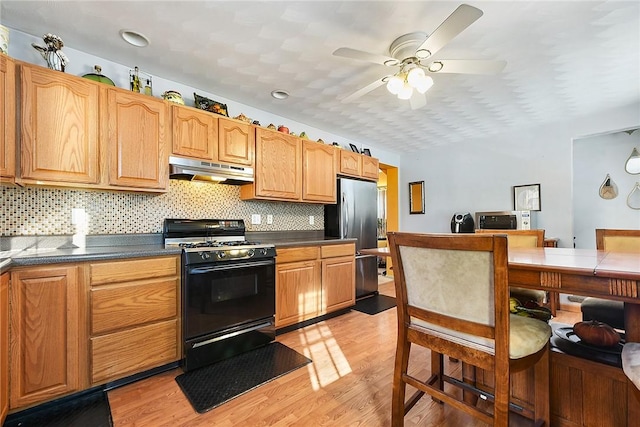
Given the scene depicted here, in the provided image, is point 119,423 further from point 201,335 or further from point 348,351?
point 348,351

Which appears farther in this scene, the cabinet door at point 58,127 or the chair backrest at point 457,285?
the cabinet door at point 58,127

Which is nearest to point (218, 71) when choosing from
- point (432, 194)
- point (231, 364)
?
point (231, 364)

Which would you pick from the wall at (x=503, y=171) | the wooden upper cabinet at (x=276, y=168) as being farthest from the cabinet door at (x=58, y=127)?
the wall at (x=503, y=171)

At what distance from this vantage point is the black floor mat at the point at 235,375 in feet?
5.75

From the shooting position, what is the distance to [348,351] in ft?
7.84

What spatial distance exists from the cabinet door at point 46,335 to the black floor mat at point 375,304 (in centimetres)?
269

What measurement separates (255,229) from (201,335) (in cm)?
137

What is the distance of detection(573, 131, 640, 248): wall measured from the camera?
4059 millimetres

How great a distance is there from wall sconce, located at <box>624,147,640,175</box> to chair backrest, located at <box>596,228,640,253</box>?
278 centimetres

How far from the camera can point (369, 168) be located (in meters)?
4.25

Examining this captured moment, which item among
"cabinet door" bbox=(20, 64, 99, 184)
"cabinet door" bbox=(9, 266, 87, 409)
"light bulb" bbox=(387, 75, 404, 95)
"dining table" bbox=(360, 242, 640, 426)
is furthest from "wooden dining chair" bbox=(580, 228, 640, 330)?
"cabinet door" bbox=(20, 64, 99, 184)

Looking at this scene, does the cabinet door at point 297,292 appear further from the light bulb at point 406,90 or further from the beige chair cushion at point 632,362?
the beige chair cushion at point 632,362

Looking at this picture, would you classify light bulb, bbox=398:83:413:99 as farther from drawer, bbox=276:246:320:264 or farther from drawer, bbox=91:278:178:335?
drawer, bbox=91:278:178:335

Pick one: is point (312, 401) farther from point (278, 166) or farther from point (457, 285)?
point (278, 166)
